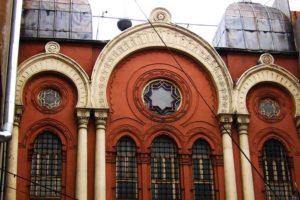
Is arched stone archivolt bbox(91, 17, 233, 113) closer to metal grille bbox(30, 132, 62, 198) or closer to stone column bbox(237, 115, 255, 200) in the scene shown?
stone column bbox(237, 115, 255, 200)

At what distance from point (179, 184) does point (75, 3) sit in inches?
424

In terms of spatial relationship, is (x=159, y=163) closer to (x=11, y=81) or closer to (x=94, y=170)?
(x=94, y=170)

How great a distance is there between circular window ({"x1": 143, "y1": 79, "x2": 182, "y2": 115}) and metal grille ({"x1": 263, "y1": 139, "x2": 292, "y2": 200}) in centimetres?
485

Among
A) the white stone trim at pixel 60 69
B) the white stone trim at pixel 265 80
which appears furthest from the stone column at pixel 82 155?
the white stone trim at pixel 265 80

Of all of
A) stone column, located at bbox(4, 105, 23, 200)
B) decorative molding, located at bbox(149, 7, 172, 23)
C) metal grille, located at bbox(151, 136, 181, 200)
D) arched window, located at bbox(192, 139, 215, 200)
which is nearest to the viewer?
stone column, located at bbox(4, 105, 23, 200)

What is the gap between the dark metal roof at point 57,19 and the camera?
26094 mm

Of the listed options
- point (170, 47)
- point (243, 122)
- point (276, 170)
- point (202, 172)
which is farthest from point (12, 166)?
point (276, 170)

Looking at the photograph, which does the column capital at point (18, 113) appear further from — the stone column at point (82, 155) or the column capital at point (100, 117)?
the column capital at point (100, 117)

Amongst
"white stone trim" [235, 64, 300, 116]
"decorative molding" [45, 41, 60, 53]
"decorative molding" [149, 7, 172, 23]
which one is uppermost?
"decorative molding" [149, 7, 172, 23]

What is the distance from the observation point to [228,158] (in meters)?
24.3

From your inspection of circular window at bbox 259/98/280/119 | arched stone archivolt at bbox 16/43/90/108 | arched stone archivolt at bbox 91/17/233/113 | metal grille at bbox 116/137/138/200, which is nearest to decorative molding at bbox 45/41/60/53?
arched stone archivolt at bbox 16/43/90/108

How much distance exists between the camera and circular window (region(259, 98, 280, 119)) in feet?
85.5

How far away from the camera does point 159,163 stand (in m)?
24.3

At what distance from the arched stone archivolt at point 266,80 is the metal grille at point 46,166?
8811mm
